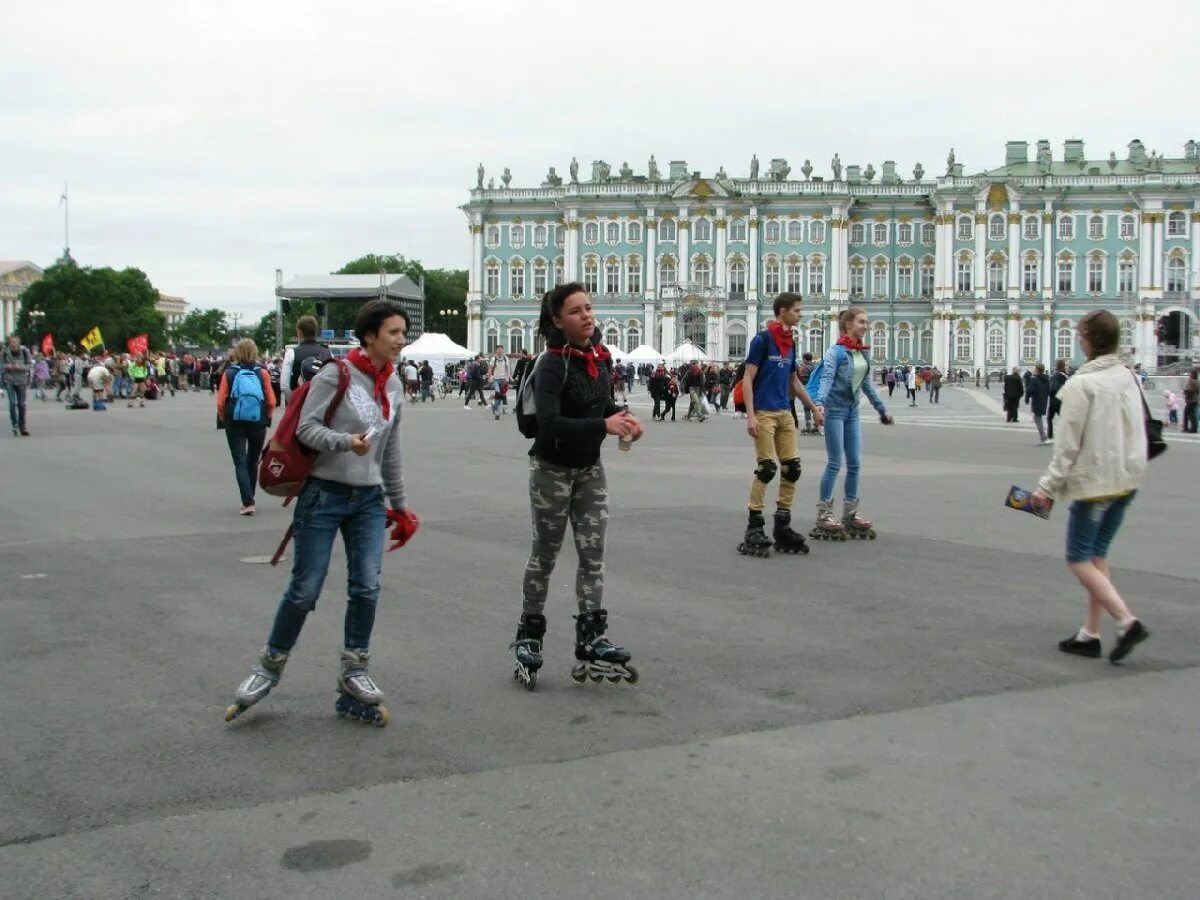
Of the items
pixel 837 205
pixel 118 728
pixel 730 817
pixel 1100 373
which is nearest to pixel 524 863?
pixel 730 817

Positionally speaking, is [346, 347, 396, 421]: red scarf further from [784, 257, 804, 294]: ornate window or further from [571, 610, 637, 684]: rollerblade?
[784, 257, 804, 294]: ornate window

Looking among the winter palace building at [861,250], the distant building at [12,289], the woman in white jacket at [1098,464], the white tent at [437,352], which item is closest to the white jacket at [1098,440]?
the woman in white jacket at [1098,464]

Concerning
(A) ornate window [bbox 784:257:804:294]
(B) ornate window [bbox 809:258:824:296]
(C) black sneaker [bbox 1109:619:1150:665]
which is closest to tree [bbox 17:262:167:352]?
(A) ornate window [bbox 784:257:804:294]

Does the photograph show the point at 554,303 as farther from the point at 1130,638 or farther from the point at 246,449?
the point at 246,449

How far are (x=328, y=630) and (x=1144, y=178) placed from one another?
4217 inches

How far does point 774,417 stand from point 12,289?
191041 millimetres

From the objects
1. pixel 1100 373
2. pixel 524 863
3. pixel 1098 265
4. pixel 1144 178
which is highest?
pixel 1144 178

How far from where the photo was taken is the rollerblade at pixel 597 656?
238 inches

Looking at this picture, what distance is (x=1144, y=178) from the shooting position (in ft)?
335

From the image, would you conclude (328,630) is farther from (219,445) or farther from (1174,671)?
(219,445)

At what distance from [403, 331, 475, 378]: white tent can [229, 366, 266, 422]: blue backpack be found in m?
51.0

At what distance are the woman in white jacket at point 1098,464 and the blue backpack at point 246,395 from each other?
7.78m

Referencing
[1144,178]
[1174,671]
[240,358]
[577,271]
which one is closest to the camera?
[1174,671]

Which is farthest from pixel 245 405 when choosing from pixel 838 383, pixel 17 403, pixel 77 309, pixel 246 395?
pixel 77 309
